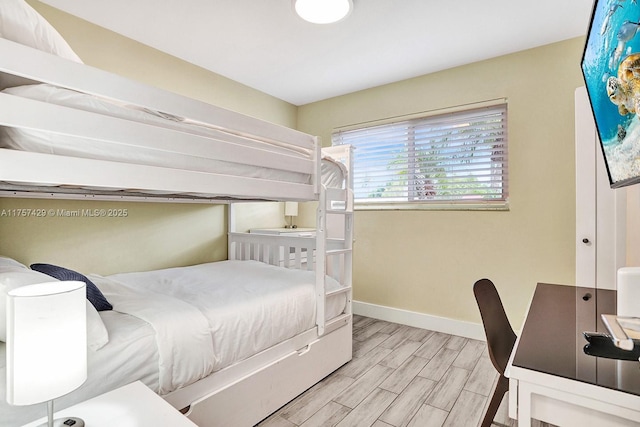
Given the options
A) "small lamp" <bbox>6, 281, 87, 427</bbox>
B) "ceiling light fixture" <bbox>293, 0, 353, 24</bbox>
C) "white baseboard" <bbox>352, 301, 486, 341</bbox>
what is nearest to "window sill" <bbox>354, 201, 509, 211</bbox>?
"white baseboard" <bbox>352, 301, 486, 341</bbox>

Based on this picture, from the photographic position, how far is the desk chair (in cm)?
137

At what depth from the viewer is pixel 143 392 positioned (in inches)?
38.0

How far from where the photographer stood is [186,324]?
4.33 ft

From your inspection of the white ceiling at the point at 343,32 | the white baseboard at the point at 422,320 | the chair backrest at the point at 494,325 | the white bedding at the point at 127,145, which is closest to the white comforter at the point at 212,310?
the white bedding at the point at 127,145

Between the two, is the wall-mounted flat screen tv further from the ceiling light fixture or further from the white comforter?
the white comforter

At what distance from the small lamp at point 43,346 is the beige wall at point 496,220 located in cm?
274

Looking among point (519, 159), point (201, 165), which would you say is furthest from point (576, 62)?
point (201, 165)

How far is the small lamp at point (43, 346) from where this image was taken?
26.8 inches

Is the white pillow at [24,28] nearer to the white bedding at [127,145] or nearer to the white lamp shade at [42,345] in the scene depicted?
the white bedding at [127,145]

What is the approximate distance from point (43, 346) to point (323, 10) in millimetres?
2099

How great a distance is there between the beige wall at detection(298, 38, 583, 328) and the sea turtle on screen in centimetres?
158

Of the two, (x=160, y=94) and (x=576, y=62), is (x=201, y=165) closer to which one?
(x=160, y=94)

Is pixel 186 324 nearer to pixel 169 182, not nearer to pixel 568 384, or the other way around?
pixel 169 182

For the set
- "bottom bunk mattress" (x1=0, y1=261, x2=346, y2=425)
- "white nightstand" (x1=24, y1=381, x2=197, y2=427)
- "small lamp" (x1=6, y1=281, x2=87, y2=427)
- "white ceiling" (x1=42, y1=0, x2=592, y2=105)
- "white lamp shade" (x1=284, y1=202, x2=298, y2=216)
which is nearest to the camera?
"small lamp" (x1=6, y1=281, x2=87, y2=427)
